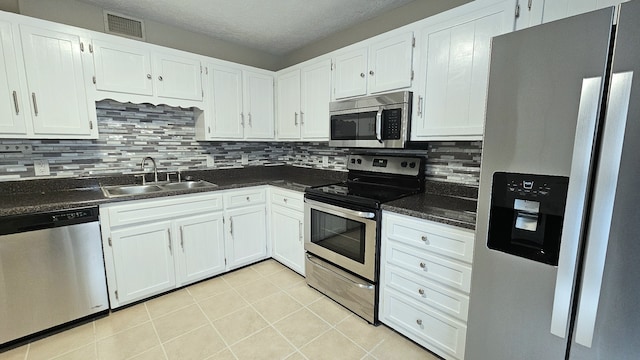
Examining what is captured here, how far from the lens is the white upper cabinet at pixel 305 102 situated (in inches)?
103

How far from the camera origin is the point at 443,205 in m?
1.82

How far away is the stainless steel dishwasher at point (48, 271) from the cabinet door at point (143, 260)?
115 mm

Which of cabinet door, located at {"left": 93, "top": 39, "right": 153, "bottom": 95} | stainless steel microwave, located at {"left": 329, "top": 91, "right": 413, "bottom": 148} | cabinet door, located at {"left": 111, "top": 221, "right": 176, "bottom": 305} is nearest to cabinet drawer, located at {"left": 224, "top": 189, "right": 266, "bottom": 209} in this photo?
cabinet door, located at {"left": 111, "top": 221, "right": 176, "bottom": 305}

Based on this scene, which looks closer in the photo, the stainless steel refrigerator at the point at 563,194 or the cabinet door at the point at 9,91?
the stainless steel refrigerator at the point at 563,194

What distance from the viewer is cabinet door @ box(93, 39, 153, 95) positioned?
2131 millimetres

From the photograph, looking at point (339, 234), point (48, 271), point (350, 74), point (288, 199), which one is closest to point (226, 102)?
point (288, 199)

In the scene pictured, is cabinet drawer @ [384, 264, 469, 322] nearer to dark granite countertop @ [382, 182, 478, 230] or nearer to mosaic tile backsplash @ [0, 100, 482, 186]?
dark granite countertop @ [382, 182, 478, 230]

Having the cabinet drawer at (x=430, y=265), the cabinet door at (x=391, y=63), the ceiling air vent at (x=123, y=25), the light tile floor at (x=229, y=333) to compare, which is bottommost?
→ the light tile floor at (x=229, y=333)

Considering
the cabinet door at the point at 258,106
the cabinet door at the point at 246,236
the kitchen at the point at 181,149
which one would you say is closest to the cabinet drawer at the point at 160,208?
the cabinet door at the point at 246,236

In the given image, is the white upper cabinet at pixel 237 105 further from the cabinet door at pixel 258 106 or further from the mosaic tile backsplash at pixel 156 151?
the mosaic tile backsplash at pixel 156 151

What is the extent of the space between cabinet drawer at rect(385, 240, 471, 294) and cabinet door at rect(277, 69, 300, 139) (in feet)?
5.51

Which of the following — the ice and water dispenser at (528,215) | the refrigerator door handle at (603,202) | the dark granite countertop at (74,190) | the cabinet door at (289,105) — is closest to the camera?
the refrigerator door handle at (603,202)

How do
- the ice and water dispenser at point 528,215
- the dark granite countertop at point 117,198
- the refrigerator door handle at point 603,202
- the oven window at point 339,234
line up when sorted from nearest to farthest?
the refrigerator door handle at point 603,202
the ice and water dispenser at point 528,215
the dark granite countertop at point 117,198
the oven window at point 339,234

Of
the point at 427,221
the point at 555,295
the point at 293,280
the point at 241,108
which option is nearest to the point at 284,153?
the point at 241,108
